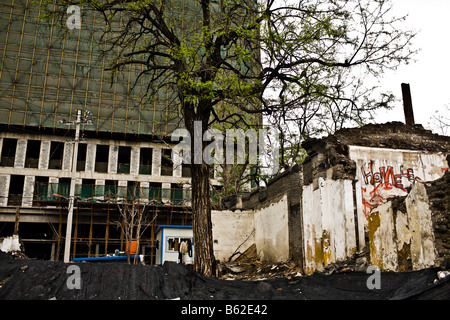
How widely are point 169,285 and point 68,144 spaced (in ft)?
102

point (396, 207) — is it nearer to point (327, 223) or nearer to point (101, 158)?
point (327, 223)

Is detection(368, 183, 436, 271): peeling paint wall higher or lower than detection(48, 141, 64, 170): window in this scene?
lower

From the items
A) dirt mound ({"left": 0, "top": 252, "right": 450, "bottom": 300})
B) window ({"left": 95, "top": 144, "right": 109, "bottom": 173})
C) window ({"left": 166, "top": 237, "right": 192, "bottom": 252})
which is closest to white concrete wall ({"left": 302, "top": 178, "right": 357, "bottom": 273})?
dirt mound ({"left": 0, "top": 252, "right": 450, "bottom": 300})

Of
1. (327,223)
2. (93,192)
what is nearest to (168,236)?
(327,223)

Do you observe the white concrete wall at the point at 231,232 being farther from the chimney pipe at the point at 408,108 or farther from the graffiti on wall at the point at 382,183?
the chimney pipe at the point at 408,108

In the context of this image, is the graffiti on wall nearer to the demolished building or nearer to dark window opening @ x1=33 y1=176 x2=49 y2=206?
the demolished building

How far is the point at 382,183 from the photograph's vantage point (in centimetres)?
1298

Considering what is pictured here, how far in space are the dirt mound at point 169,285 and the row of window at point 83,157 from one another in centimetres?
2724

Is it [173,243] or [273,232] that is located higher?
[273,232]

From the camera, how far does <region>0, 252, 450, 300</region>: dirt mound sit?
275 inches

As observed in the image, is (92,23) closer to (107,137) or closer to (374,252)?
(107,137)

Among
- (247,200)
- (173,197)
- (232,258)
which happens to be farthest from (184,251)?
(173,197)

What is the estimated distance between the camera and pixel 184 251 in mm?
18688

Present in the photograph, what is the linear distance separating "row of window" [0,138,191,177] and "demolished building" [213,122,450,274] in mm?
21340
